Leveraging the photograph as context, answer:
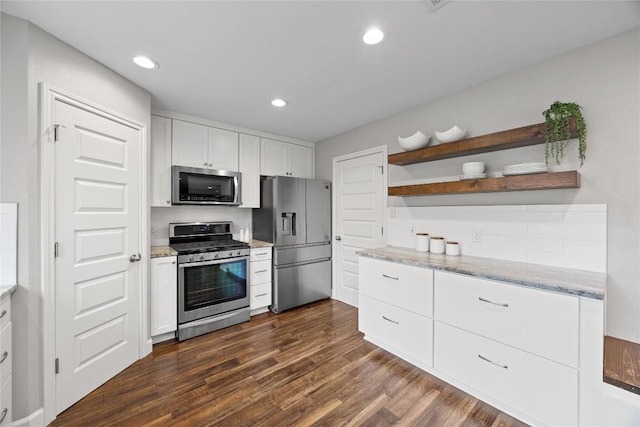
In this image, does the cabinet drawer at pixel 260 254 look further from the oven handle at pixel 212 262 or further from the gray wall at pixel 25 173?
the gray wall at pixel 25 173

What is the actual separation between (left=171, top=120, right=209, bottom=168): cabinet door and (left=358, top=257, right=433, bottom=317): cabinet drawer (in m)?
A: 2.24

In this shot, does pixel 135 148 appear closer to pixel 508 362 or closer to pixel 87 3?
pixel 87 3

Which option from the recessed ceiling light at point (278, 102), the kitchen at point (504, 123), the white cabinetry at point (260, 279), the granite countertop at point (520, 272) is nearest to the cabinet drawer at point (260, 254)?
the white cabinetry at point (260, 279)

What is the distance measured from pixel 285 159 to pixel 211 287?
2.04 meters

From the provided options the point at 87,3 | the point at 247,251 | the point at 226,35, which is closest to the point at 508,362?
the point at 247,251

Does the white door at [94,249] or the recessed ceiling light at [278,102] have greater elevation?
the recessed ceiling light at [278,102]

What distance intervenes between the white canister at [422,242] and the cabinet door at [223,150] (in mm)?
2386

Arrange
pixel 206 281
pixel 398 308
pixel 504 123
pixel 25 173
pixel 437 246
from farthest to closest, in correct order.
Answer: pixel 206 281 → pixel 437 246 → pixel 398 308 → pixel 504 123 → pixel 25 173

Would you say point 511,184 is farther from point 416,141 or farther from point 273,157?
point 273,157

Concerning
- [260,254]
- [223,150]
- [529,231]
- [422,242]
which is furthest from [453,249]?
[223,150]

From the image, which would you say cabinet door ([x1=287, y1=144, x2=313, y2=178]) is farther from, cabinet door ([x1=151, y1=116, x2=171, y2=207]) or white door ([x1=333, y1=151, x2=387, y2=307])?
cabinet door ([x1=151, y1=116, x2=171, y2=207])

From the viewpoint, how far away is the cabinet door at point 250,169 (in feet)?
11.0

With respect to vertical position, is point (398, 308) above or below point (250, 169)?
below

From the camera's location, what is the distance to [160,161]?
279 centimetres
